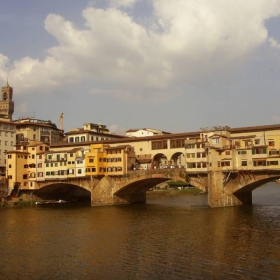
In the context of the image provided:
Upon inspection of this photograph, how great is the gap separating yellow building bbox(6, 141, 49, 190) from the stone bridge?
244cm

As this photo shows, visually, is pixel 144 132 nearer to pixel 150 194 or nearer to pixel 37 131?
pixel 150 194

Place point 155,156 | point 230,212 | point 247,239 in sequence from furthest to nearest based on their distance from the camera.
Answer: point 155,156 < point 230,212 < point 247,239

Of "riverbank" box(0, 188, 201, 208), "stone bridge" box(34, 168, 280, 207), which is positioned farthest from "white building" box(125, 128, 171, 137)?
"stone bridge" box(34, 168, 280, 207)

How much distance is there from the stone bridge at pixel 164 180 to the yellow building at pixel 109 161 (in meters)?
1.37

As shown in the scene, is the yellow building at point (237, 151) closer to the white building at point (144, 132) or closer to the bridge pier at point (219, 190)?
the bridge pier at point (219, 190)

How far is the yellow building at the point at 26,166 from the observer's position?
3268 inches

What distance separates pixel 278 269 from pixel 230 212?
96.7 ft

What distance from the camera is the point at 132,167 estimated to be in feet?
249

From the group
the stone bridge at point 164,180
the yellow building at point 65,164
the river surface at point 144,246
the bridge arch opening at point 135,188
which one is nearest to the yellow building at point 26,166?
the yellow building at point 65,164

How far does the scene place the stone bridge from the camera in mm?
61750

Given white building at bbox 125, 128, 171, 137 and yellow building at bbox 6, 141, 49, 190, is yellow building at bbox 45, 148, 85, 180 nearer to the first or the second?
yellow building at bbox 6, 141, 49, 190

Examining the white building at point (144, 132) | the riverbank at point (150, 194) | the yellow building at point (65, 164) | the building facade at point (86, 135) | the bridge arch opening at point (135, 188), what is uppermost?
the white building at point (144, 132)

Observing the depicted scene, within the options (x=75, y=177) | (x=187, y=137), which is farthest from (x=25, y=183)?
(x=187, y=137)

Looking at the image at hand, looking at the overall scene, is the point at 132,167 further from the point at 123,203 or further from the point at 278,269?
the point at 278,269
